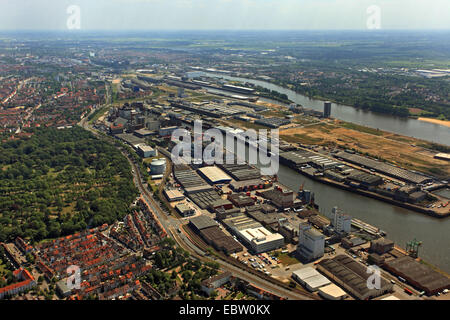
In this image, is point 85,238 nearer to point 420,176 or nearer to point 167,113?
point 420,176

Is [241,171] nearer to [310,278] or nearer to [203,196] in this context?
[203,196]

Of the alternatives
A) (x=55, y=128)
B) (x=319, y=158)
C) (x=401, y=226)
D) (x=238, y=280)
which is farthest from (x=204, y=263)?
(x=55, y=128)

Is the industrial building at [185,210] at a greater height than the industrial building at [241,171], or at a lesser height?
lesser

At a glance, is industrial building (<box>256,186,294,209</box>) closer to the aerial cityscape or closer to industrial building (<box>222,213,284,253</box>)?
the aerial cityscape

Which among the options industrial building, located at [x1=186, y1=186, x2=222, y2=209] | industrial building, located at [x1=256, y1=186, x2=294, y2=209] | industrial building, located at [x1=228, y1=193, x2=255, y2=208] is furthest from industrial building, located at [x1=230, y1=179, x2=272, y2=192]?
industrial building, located at [x1=256, y1=186, x2=294, y2=209]

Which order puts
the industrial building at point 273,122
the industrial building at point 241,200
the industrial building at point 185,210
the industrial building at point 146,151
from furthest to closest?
the industrial building at point 273,122 → the industrial building at point 146,151 → the industrial building at point 241,200 → the industrial building at point 185,210

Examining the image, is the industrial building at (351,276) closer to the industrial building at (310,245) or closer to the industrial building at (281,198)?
the industrial building at (310,245)

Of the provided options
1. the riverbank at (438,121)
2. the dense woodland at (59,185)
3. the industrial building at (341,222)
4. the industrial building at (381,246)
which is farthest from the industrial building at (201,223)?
the riverbank at (438,121)
